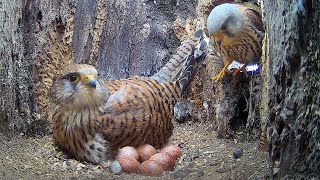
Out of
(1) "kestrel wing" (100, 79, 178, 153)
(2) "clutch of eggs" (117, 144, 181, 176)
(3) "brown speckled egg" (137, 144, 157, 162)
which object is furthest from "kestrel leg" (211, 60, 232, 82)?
(3) "brown speckled egg" (137, 144, 157, 162)

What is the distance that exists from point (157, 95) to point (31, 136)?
3.00 ft

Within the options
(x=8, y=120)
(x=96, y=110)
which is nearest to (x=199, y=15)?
(x=96, y=110)

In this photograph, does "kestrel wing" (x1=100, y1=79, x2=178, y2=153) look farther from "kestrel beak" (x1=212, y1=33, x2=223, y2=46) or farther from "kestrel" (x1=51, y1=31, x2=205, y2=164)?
"kestrel beak" (x1=212, y1=33, x2=223, y2=46)

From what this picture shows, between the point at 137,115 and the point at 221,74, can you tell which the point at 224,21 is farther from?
the point at 137,115

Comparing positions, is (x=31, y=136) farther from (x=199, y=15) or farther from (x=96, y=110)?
(x=199, y=15)

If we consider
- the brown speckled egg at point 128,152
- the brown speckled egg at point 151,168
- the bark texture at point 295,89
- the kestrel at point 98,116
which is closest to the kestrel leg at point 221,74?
the kestrel at point 98,116

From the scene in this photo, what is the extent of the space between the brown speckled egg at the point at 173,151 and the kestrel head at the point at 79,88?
1.70 feet

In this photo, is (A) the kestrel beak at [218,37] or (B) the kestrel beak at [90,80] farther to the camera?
(A) the kestrel beak at [218,37]

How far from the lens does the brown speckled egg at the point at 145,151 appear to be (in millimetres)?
3297

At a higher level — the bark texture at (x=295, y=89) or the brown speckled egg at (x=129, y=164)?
the bark texture at (x=295, y=89)

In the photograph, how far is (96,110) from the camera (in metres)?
3.33

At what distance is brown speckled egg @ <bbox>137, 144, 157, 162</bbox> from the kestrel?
0.04 m

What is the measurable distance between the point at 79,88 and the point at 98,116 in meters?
0.21

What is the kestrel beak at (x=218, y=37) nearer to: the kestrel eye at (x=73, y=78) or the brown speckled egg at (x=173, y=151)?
the brown speckled egg at (x=173, y=151)
